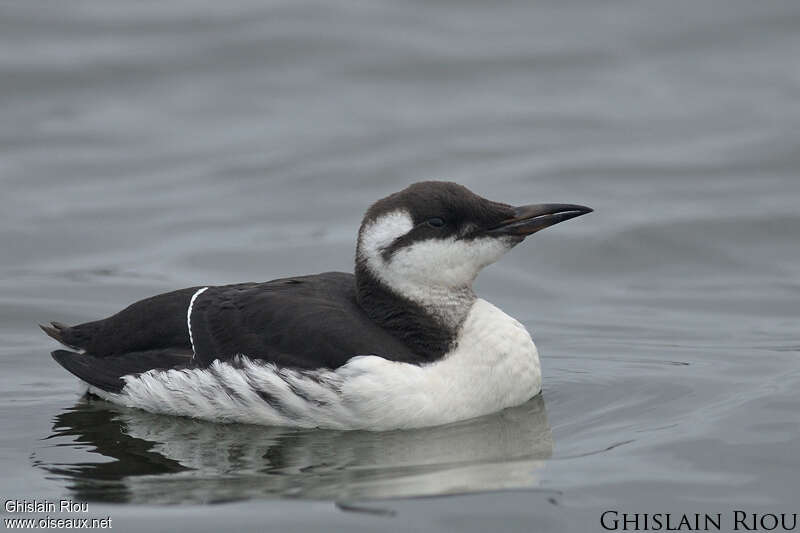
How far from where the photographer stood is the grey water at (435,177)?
6.77 meters

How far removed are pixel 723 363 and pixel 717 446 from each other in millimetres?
1773

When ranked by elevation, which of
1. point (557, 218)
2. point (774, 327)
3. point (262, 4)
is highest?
point (262, 4)

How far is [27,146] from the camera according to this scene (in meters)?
14.7

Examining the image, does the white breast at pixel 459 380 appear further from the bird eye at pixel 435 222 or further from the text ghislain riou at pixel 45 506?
the text ghislain riou at pixel 45 506

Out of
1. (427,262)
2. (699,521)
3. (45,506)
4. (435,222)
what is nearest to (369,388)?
(427,262)

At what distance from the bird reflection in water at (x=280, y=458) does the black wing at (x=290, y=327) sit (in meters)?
0.41

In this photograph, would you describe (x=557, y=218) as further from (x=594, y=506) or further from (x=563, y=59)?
(x=563, y=59)

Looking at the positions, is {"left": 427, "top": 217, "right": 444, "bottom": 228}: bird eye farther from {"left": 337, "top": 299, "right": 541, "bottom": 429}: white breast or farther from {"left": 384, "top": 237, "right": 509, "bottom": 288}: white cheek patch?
{"left": 337, "top": 299, "right": 541, "bottom": 429}: white breast

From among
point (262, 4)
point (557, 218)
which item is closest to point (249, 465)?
point (557, 218)

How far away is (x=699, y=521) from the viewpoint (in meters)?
6.20

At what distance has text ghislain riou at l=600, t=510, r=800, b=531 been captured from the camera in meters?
6.17

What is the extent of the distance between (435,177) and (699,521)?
7548 mm

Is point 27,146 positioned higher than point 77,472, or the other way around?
point 27,146

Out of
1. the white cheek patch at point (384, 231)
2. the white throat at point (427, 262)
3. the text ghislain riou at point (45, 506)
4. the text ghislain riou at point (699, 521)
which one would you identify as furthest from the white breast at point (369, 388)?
the text ghislain riou at point (699, 521)
